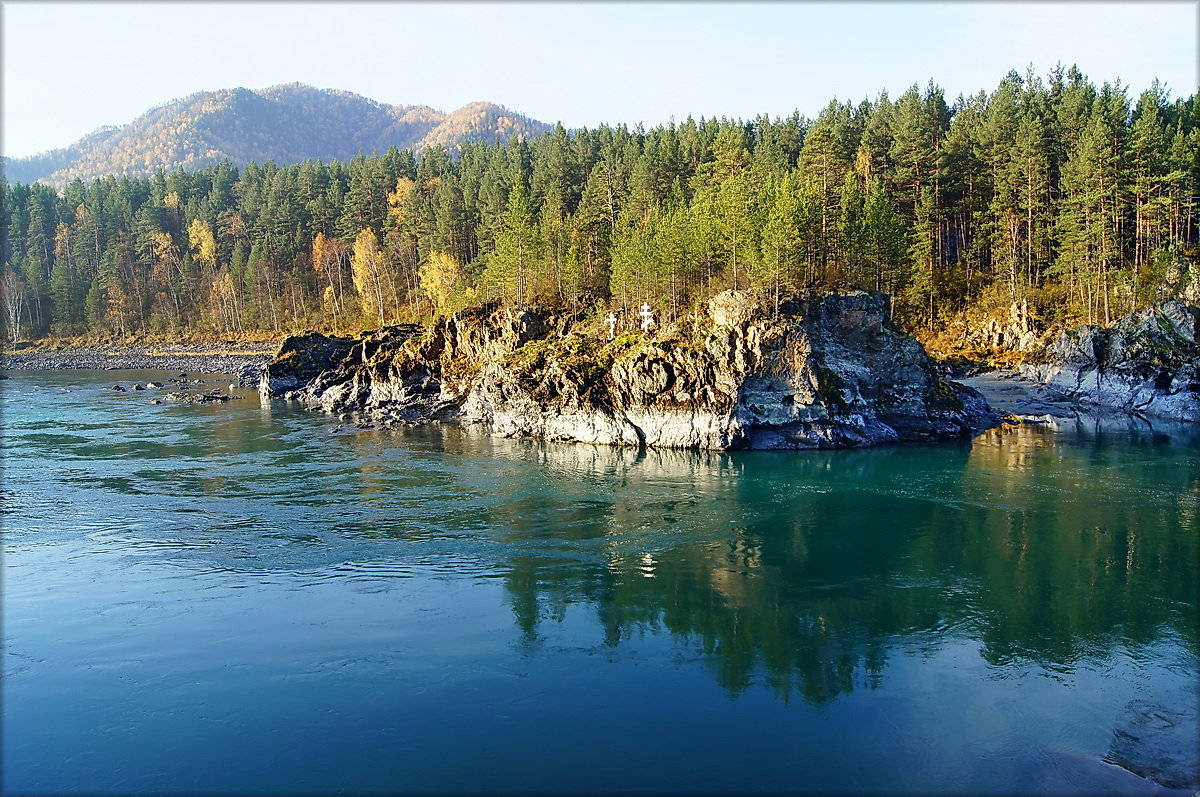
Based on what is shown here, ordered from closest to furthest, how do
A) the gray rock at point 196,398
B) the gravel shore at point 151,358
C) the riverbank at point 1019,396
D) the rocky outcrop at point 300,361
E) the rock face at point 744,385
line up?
the rock face at point 744,385
the riverbank at point 1019,396
the gray rock at point 196,398
the rocky outcrop at point 300,361
the gravel shore at point 151,358

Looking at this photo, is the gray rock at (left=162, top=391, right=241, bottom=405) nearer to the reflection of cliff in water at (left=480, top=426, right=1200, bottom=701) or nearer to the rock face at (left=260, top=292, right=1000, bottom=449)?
the rock face at (left=260, top=292, right=1000, bottom=449)

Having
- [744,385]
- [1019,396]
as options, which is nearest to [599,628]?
[744,385]

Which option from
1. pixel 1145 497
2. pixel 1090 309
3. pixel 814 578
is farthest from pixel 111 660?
pixel 1090 309

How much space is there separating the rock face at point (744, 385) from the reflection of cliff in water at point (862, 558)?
374 centimetres

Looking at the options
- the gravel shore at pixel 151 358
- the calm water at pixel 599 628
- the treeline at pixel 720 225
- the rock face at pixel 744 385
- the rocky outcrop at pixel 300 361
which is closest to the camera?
the calm water at pixel 599 628

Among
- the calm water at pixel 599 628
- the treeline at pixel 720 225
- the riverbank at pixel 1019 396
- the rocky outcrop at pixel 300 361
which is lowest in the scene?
the calm water at pixel 599 628

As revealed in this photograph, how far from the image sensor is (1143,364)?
5600cm

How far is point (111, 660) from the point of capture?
798 inches

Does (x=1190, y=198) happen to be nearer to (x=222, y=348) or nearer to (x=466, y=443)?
(x=466, y=443)

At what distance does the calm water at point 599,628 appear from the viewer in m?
16.1

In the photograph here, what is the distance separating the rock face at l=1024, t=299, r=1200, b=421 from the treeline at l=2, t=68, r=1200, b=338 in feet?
28.6

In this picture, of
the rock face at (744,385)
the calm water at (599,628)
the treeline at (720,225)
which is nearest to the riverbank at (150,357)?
the treeline at (720,225)

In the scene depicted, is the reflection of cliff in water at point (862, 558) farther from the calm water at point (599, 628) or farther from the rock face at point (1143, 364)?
the rock face at point (1143, 364)

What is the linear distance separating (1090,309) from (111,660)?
7483 cm
